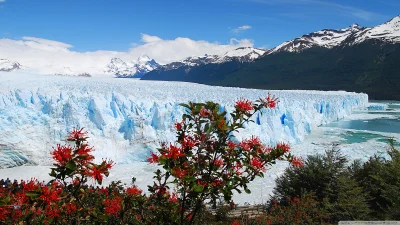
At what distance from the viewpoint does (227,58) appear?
539ft

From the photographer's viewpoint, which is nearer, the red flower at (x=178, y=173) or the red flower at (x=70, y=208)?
the red flower at (x=178, y=173)

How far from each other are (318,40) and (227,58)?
46.5 meters

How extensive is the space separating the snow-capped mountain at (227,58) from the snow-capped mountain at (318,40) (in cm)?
1903

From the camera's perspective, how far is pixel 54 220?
227 cm

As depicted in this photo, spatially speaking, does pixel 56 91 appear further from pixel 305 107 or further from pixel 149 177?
pixel 305 107

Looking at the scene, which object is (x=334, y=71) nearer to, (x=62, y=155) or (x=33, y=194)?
(x=62, y=155)

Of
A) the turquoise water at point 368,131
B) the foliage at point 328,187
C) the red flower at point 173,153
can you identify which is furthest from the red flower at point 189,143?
the turquoise water at point 368,131

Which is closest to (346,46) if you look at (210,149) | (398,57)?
(398,57)

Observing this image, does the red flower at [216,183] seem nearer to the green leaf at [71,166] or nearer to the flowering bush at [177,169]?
the flowering bush at [177,169]

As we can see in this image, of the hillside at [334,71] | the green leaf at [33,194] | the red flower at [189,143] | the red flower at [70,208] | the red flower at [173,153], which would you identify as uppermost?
the hillside at [334,71]

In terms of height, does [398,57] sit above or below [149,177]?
above

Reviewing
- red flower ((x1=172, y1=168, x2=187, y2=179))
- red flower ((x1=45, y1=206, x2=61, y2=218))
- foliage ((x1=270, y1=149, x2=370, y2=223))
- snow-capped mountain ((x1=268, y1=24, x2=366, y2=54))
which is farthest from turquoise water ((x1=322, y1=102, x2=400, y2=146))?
snow-capped mountain ((x1=268, y1=24, x2=366, y2=54))

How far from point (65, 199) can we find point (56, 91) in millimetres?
16866

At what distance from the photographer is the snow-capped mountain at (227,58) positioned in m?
162
